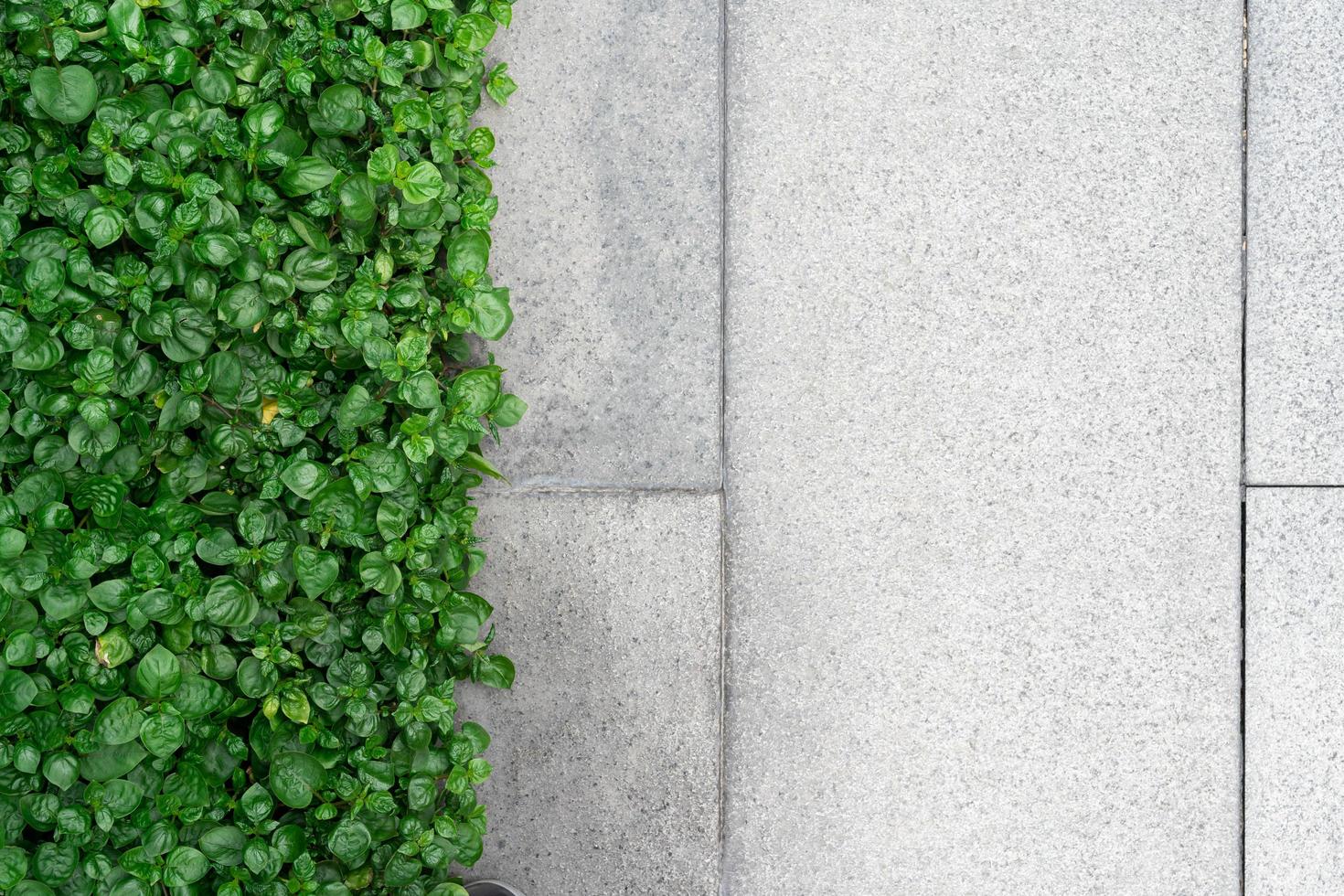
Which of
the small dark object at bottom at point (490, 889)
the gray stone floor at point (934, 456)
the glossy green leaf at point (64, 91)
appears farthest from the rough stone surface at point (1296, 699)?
the glossy green leaf at point (64, 91)

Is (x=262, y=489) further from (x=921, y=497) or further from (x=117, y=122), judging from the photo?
(x=921, y=497)

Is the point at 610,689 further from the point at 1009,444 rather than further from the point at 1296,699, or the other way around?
the point at 1296,699

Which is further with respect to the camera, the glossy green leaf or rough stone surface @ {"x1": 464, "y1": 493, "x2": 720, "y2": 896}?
rough stone surface @ {"x1": 464, "y1": 493, "x2": 720, "y2": 896}

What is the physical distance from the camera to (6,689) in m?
1.51

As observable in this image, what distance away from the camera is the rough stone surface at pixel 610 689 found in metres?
1.95

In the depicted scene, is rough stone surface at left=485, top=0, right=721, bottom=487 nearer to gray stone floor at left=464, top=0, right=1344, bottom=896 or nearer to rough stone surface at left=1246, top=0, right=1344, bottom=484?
gray stone floor at left=464, top=0, right=1344, bottom=896

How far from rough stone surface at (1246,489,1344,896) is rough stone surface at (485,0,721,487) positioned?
120 cm

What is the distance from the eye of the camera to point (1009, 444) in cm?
193

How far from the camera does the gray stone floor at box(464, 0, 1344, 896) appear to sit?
1.92 metres

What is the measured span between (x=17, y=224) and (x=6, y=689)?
78cm

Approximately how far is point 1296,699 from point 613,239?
1.75 metres

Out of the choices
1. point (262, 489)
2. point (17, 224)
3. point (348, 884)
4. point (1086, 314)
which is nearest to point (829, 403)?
point (1086, 314)

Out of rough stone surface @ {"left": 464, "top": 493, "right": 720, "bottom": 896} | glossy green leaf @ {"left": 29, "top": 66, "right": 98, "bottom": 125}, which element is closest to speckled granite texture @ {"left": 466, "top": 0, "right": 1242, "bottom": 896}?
rough stone surface @ {"left": 464, "top": 493, "right": 720, "bottom": 896}

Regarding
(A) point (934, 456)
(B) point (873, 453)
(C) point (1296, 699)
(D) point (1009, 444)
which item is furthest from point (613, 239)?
(C) point (1296, 699)
